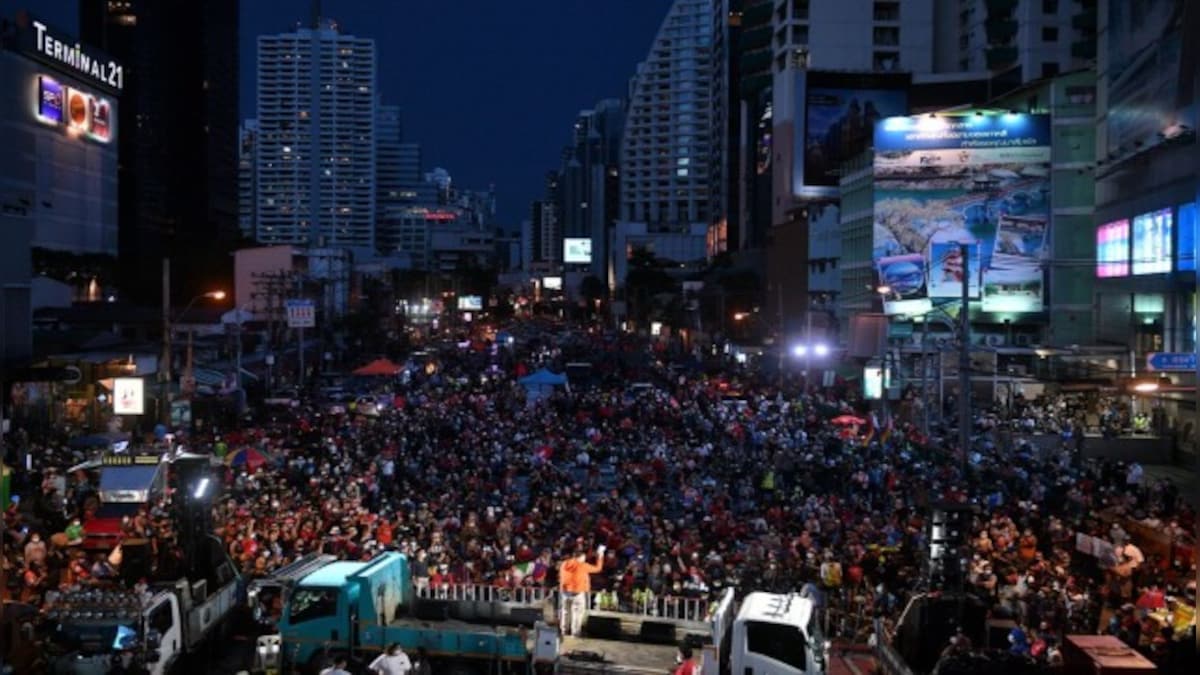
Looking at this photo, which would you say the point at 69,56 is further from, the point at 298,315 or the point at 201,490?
the point at 201,490

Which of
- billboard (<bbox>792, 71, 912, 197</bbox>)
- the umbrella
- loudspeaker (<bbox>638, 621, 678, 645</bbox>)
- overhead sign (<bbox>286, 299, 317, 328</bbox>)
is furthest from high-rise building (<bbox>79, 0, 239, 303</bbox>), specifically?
loudspeaker (<bbox>638, 621, 678, 645</bbox>)

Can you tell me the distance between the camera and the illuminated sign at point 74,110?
63625 millimetres

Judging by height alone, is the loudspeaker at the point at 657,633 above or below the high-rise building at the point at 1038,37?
below

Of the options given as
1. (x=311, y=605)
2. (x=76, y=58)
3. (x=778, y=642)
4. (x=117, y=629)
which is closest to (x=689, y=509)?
(x=311, y=605)

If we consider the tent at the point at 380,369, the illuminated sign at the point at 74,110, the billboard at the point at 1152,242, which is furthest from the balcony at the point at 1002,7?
the illuminated sign at the point at 74,110

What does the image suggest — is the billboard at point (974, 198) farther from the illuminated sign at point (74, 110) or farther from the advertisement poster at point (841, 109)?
the illuminated sign at point (74, 110)

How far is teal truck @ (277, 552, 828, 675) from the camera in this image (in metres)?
11.7

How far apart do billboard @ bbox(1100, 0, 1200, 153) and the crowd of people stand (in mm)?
10400

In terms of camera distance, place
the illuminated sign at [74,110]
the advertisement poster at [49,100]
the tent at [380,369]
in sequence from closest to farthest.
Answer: the tent at [380,369] < the advertisement poster at [49,100] < the illuminated sign at [74,110]

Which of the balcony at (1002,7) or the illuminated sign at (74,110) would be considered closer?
the illuminated sign at (74,110)

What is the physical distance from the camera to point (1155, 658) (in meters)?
12.5

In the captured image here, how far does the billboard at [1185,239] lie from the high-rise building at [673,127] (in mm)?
149510

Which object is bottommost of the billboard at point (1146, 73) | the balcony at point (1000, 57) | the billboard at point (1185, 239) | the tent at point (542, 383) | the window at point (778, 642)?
the window at point (778, 642)

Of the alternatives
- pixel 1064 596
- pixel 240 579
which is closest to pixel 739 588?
pixel 1064 596
